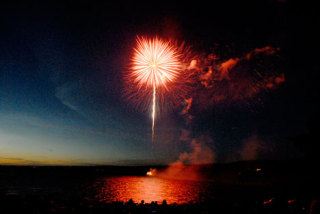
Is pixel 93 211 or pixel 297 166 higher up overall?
pixel 297 166

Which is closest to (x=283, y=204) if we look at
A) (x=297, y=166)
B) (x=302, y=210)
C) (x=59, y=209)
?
(x=302, y=210)

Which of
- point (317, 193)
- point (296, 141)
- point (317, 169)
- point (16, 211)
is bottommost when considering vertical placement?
point (16, 211)

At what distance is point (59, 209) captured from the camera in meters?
22.0

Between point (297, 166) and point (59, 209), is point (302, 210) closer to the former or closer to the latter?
point (297, 166)

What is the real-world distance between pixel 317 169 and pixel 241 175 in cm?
16723

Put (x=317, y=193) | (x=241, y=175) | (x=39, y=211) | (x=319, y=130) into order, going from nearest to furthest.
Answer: (x=319, y=130), (x=317, y=193), (x=39, y=211), (x=241, y=175)

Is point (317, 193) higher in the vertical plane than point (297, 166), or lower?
lower

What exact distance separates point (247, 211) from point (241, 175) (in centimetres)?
16404

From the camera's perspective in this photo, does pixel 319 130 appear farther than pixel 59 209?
No

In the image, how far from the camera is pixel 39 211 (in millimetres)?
21312

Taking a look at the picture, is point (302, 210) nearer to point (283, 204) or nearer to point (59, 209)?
point (283, 204)

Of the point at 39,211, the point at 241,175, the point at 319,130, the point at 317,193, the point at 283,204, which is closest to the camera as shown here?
the point at 319,130

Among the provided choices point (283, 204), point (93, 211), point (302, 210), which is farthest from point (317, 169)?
point (93, 211)

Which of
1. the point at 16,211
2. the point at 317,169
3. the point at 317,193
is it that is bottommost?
the point at 16,211
